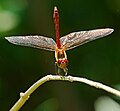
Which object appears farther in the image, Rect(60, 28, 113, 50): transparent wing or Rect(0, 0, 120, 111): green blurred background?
Rect(0, 0, 120, 111): green blurred background

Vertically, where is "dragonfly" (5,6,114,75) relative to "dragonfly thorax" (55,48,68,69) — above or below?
above

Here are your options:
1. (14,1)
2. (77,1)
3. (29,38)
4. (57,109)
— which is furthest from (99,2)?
(29,38)

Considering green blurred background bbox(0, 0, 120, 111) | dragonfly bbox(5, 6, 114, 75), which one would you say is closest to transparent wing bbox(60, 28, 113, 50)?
dragonfly bbox(5, 6, 114, 75)

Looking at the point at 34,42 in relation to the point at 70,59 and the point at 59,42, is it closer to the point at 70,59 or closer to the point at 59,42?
the point at 59,42

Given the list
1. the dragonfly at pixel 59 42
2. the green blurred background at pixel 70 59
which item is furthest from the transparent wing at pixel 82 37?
the green blurred background at pixel 70 59

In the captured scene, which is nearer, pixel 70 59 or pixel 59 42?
pixel 59 42

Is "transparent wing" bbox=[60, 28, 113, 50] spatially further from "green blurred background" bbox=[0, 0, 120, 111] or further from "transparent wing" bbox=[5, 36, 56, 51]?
"green blurred background" bbox=[0, 0, 120, 111]

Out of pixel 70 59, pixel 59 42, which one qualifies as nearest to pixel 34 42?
pixel 59 42
